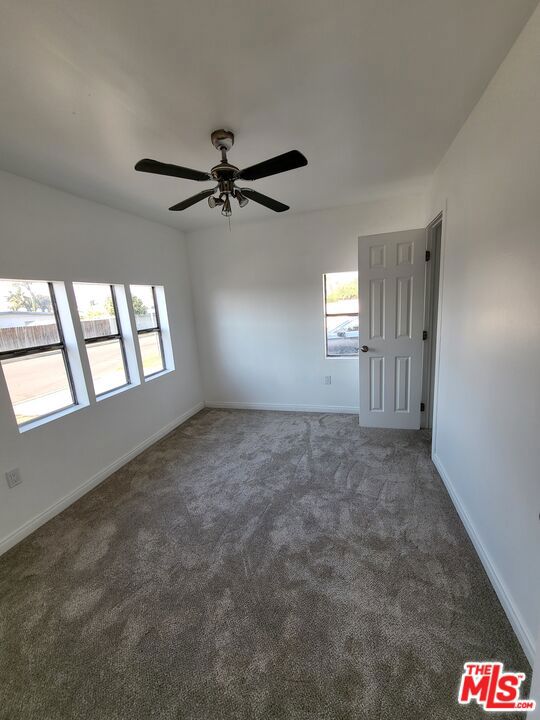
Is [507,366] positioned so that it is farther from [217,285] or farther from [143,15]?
[217,285]

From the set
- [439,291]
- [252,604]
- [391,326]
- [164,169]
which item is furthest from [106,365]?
[439,291]

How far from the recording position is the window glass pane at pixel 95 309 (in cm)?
275

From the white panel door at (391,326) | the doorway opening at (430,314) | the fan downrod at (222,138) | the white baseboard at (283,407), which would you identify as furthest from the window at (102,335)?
the doorway opening at (430,314)

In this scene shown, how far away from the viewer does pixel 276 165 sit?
1.57 meters

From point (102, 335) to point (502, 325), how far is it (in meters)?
3.25

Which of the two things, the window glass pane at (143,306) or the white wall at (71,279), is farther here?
the window glass pane at (143,306)

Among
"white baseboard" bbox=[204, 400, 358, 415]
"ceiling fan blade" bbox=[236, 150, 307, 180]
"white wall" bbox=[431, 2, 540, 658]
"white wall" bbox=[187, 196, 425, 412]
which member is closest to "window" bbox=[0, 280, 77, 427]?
"ceiling fan blade" bbox=[236, 150, 307, 180]

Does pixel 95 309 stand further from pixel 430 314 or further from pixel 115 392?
pixel 430 314

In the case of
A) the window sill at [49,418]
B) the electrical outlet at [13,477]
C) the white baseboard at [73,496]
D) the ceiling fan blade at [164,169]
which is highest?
the ceiling fan blade at [164,169]

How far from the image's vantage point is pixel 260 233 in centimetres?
388

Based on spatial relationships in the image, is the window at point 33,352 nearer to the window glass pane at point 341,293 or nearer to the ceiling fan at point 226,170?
the ceiling fan at point 226,170

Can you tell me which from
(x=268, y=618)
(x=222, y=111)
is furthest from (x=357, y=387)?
(x=222, y=111)

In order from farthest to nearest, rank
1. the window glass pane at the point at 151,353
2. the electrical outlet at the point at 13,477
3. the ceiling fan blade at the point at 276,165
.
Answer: the window glass pane at the point at 151,353
the electrical outlet at the point at 13,477
the ceiling fan blade at the point at 276,165

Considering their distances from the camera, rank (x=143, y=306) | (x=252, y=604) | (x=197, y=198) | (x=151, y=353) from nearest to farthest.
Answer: (x=252, y=604) < (x=197, y=198) < (x=143, y=306) < (x=151, y=353)
